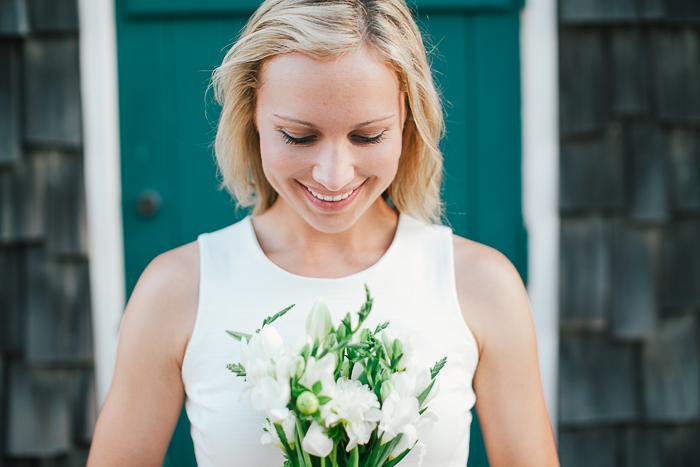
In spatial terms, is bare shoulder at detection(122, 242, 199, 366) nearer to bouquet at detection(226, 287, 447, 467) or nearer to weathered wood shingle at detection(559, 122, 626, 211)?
bouquet at detection(226, 287, 447, 467)

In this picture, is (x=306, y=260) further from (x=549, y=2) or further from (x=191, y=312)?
(x=549, y=2)

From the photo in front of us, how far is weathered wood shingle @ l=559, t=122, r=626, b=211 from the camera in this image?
Result: 1.94 meters

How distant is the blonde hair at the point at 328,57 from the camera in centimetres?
100

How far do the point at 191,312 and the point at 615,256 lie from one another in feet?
5.02

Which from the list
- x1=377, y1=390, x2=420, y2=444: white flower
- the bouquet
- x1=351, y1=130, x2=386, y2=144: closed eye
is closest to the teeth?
x1=351, y1=130, x2=386, y2=144: closed eye

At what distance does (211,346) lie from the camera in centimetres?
114

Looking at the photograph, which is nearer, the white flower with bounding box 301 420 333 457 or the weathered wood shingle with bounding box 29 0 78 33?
the white flower with bounding box 301 420 333 457

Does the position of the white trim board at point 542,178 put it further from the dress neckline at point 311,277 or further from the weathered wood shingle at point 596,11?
the dress neckline at point 311,277

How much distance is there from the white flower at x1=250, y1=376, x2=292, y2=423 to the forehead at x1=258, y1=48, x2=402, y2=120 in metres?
0.48

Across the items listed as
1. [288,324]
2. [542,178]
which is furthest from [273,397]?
[542,178]

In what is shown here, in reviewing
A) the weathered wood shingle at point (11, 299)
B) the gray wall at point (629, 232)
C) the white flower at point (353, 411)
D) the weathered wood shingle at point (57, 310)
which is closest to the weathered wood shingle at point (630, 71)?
the gray wall at point (629, 232)

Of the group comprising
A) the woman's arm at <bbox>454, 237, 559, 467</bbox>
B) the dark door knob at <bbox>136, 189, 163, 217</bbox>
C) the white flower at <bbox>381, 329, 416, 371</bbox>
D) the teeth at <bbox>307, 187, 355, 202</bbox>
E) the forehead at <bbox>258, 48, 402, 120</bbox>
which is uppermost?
the forehead at <bbox>258, 48, 402, 120</bbox>

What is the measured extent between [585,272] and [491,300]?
0.95 m

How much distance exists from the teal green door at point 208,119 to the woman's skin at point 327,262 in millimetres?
805
